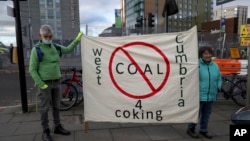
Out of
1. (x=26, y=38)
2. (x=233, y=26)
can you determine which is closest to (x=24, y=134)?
(x=26, y=38)

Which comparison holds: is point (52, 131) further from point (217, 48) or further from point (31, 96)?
point (217, 48)

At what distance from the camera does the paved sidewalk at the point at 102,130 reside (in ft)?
15.0

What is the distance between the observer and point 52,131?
16.1ft

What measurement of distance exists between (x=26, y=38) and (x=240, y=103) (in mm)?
7100

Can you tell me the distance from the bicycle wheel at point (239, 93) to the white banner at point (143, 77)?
2681 millimetres

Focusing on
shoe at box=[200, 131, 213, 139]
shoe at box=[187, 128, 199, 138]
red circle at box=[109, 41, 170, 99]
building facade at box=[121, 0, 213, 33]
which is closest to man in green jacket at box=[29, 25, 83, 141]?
red circle at box=[109, 41, 170, 99]

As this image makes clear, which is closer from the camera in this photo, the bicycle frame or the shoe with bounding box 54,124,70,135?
the shoe with bounding box 54,124,70,135

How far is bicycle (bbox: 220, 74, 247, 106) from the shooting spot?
6.64 m

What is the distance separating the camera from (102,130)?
16.2ft

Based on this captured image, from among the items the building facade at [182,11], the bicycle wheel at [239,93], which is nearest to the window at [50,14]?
the bicycle wheel at [239,93]

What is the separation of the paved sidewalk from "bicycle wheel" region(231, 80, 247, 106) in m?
0.81

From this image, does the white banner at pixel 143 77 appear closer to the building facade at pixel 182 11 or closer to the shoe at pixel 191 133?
the shoe at pixel 191 133

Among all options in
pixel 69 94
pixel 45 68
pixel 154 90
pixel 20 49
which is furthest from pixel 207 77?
pixel 20 49

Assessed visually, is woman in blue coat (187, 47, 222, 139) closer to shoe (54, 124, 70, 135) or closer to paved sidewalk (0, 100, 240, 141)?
paved sidewalk (0, 100, 240, 141)
